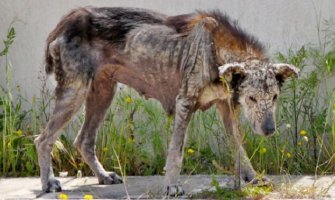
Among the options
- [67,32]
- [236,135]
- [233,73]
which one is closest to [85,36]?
[67,32]

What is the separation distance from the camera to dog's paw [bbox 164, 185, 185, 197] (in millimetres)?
6461

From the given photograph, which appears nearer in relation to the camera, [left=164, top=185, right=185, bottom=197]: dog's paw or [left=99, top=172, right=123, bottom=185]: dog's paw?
[left=164, top=185, right=185, bottom=197]: dog's paw

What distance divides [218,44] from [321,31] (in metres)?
2.33

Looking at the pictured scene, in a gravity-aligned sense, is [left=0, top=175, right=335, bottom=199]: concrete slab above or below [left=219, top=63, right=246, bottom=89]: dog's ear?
below

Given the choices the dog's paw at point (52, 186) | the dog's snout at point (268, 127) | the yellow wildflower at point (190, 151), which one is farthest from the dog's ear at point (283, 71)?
the dog's paw at point (52, 186)

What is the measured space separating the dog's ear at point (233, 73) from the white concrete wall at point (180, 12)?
88.6 inches

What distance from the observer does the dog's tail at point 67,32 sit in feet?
23.3

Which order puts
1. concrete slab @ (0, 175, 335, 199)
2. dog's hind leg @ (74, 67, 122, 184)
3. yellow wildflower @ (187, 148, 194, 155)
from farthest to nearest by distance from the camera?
yellow wildflower @ (187, 148, 194, 155)
dog's hind leg @ (74, 67, 122, 184)
concrete slab @ (0, 175, 335, 199)

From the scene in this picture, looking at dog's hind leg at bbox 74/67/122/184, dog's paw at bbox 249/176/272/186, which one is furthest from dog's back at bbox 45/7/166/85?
dog's paw at bbox 249/176/272/186

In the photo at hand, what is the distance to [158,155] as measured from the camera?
8422mm

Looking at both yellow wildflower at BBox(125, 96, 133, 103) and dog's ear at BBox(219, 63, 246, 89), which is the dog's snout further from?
yellow wildflower at BBox(125, 96, 133, 103)

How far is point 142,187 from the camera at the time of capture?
283 inches

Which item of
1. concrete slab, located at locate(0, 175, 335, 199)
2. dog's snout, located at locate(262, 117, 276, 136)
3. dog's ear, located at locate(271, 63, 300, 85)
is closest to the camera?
dog's snout, located at locate(262, 117, 276, 136)

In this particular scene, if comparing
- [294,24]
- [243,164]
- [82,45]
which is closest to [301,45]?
→ [294,24]
